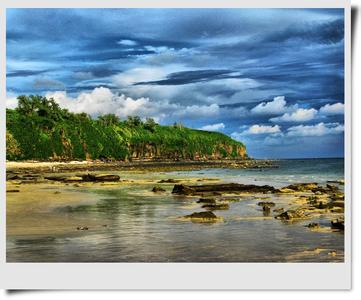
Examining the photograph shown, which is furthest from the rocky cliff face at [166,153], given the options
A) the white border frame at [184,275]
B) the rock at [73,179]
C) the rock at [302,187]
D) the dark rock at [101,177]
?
the white border frame at [184,275]

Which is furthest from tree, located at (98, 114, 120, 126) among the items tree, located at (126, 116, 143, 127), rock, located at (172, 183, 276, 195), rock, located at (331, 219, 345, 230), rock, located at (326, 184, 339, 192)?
rock, located at (331, 219, 345, 230)

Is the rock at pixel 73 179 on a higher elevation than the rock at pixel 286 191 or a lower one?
higher

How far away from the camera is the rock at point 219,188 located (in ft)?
36.3

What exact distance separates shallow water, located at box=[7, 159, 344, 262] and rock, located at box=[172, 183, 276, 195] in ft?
0.59

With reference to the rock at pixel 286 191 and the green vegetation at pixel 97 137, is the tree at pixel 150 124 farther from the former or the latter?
the rock at pixel 286 191

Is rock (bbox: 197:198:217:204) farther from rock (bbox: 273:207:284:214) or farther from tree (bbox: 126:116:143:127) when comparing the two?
tree (bbox: 126:116:143:127)

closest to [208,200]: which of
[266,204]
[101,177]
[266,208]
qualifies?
[266,204]

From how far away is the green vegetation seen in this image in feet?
32.8

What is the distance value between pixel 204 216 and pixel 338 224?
242cm

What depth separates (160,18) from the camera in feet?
29.4

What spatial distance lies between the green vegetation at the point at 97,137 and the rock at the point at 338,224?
2.19 metres

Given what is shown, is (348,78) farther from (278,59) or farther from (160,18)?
(160,18)

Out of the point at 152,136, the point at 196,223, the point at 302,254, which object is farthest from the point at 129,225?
the point at 302,254

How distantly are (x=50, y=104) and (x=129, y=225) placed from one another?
2.71 metres
